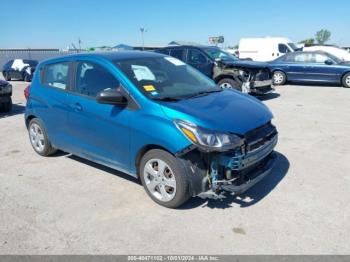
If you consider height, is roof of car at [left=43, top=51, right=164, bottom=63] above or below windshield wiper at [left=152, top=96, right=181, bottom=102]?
above

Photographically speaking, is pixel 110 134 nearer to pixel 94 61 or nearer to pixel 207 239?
pixel 94 61

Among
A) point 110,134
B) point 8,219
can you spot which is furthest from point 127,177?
point 8,219

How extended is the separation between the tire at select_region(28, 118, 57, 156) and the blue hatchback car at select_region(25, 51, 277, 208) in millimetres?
426

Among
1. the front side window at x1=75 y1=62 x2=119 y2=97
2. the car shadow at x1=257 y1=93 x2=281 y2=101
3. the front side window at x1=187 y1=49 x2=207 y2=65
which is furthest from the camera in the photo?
the car shadow at x1=257 y1=93 x2=281 y2=101

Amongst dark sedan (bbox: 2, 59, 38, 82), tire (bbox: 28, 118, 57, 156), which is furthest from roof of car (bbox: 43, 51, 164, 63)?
dark sedan (bbox: 2, 59, 38, 82)

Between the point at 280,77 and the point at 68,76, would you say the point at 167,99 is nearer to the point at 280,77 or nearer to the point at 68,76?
the point at 68,76

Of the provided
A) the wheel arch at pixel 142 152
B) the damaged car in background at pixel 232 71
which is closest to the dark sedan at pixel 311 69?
the damaged car in background at pixel 232 71

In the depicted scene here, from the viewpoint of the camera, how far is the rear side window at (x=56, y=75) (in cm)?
517

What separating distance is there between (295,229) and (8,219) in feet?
10.3

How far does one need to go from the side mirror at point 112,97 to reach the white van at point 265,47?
69.0ft

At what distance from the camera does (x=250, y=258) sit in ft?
10.1

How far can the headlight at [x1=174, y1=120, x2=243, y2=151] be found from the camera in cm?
356

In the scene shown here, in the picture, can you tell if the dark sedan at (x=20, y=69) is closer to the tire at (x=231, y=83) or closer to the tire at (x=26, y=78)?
the tire at (x=26, y=78)

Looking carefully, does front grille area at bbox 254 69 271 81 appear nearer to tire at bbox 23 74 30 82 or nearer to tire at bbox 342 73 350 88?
tire at bbox 342 73 350 88
